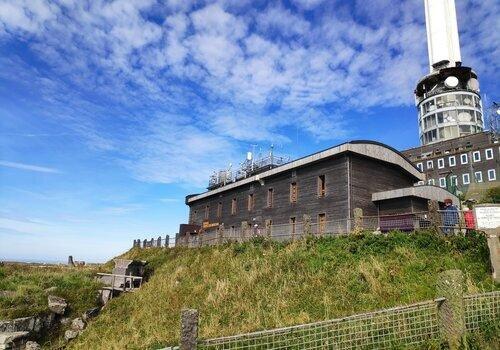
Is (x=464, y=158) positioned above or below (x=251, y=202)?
above

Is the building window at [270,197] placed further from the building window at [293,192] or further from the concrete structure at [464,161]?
the concrete structure at [464,161]

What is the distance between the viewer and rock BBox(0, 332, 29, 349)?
43.9 ft

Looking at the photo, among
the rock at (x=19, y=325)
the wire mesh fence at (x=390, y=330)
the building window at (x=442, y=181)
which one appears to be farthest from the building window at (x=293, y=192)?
the building window at (x=442, y=181)

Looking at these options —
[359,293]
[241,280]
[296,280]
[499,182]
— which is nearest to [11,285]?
[241,280]

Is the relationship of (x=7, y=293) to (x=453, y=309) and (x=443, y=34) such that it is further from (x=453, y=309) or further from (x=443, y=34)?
(x=443, y=34)

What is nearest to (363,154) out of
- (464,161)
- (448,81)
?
(464,161)

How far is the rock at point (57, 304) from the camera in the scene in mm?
18062

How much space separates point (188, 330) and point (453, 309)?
4850mm

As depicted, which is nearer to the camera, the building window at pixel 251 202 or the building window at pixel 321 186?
the building window at pixel 321 186

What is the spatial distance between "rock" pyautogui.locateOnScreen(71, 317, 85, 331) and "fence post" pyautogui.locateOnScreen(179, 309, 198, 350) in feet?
47.8

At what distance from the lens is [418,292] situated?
12016 mm

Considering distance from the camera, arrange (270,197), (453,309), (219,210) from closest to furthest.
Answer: (453,309), (270,197), (219,210)

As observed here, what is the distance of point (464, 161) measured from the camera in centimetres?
6400

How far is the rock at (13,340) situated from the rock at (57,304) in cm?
259
